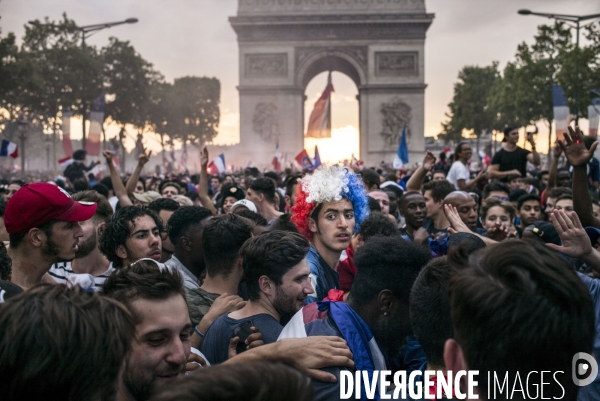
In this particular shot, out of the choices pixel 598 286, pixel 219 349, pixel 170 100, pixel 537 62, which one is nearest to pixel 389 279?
Result: pixel 219 349

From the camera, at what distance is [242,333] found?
10.2ft

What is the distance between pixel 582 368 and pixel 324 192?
3241 mm

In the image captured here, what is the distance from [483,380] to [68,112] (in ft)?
81.6

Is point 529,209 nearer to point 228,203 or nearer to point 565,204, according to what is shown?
point 565,204

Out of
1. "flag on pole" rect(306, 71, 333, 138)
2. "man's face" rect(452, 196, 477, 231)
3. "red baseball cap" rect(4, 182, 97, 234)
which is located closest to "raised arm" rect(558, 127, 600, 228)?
"man's face" rect(452, 196, 477, 231)

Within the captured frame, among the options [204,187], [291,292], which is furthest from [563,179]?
[291,292]

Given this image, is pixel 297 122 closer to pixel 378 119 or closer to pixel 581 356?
pixel 378 119

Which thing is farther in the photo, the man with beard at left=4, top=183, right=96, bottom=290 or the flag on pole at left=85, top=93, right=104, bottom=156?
the flag on pole at left=85, top=93, right=104, bottom=156

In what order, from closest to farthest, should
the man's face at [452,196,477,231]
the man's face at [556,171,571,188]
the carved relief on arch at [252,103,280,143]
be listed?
the man's face at [452,196,477,231]
the man's face at [556,171,571,188]
the carved relief on arch at [252,103,280,143]

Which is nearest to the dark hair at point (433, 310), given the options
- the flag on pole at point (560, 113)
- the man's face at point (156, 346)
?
the man's face at point (156, 346)

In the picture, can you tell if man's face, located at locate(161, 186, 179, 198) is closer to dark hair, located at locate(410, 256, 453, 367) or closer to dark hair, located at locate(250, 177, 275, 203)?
dark hair, located at locate(250, 177, 275, 203)

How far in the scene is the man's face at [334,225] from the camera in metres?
4.75

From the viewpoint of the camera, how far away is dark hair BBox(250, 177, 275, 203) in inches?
317

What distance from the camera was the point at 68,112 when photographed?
80.2ft
